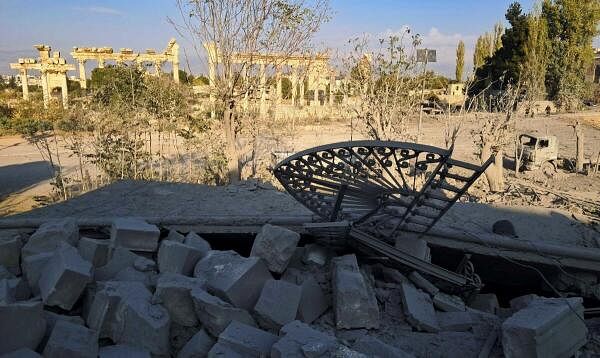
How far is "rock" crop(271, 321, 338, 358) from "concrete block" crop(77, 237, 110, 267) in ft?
5.87

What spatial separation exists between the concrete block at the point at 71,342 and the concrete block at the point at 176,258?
854 mm

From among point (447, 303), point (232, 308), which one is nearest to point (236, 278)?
point (232, 308)

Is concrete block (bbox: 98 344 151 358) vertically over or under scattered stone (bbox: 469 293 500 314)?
over

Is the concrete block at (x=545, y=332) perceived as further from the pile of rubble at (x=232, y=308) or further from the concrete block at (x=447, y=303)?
the concrete block at (x=447, y=303)

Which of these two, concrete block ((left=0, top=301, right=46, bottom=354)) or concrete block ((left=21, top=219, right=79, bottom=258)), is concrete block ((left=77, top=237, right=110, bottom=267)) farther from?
concrete block ((left=0, top=301, right=46, bottom=354))

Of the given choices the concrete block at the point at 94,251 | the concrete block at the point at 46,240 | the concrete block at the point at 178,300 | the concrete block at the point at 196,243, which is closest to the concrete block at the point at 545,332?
the concrete block at the point at 178,300

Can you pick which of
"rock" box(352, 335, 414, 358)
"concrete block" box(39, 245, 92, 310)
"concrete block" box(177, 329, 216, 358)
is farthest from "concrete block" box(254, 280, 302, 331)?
"concrete block" box(39, 245, 92, 310)

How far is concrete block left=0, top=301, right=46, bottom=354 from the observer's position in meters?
2.72

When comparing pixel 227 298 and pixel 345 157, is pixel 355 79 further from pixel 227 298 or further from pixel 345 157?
pixel 227 298

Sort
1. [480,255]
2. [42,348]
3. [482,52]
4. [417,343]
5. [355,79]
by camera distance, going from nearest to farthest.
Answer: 1. [42,348]
2. [417,343]
3. [480,255]
4. [355,79]
5. [482,52]

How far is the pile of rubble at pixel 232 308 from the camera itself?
110 inches

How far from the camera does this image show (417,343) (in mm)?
3217

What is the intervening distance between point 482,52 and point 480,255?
105 feet

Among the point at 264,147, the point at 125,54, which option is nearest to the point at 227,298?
the point at 264,147
